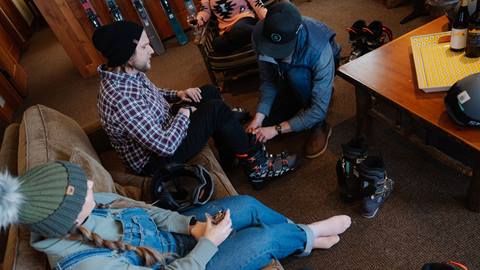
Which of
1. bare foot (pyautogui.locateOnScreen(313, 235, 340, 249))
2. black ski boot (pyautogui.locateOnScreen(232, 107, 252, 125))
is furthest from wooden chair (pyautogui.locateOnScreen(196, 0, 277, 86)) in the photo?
bare foot (pyautogui.locateOnScreen(313, 235, 340, 249))

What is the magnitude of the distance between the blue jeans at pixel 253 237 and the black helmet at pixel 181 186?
0.15ft

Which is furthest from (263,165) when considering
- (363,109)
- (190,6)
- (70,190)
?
(190,6)

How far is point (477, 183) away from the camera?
1.35 m

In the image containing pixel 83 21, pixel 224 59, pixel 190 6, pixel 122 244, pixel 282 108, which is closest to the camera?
pixel 122 244

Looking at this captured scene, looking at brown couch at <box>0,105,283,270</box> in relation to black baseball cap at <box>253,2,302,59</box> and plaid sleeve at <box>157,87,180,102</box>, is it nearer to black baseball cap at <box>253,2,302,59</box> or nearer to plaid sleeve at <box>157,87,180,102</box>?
plaid sleeve at <box>157,87,180,102</box>

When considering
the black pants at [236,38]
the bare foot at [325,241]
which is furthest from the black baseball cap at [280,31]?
the bare foot at [325,241]

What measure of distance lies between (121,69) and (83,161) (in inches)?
16.6

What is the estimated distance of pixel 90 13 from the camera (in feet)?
10.8

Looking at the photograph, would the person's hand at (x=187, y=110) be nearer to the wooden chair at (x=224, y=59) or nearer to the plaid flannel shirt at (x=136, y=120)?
the plaid flannel shirt at (x=136, y=120)

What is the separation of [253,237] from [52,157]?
791 mm

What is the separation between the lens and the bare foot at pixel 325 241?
1.49 metres

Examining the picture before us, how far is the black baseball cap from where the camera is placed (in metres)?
1.51

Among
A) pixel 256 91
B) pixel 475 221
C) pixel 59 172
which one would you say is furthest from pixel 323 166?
pixel 59 172

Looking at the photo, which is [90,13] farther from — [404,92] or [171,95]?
[404,92]
